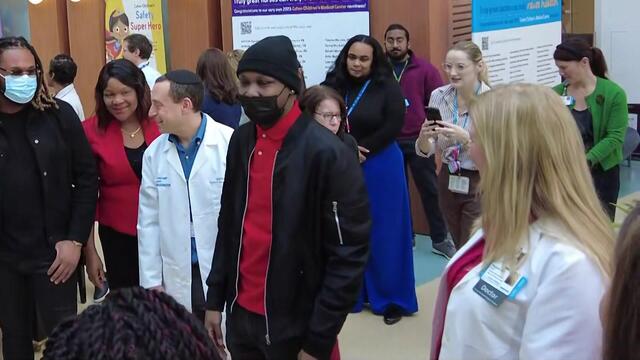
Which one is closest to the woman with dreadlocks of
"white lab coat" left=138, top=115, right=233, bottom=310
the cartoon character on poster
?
"white lab coat" left=138, top=115, right=233, bottom=310

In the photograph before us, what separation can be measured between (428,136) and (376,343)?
1.25m

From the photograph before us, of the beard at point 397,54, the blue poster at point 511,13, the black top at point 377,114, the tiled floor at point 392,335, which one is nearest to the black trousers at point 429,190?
the tiled floor at point 392,335

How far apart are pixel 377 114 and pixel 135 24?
15.7 feet

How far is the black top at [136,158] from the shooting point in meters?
3.36

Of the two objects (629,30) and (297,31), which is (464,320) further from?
(629,30)

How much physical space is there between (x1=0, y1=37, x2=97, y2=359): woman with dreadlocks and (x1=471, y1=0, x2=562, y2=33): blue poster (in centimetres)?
421

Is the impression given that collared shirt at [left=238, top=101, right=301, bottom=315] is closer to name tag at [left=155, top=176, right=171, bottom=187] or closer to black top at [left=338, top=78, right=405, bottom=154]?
name tag at [left=155, top=176, right=171, bottom=187]

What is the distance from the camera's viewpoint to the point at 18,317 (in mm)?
3242

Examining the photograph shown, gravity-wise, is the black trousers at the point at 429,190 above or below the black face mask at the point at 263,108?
below

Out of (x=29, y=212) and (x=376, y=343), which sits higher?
(x=29, y=212)

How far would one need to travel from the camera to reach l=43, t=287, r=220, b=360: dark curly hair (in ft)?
3.23

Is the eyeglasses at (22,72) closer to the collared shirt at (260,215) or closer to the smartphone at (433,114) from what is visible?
the collared shirt at (260,215)

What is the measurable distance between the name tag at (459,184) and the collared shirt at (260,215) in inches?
79.1

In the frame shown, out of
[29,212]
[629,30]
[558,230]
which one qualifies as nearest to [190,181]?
[29,212]
